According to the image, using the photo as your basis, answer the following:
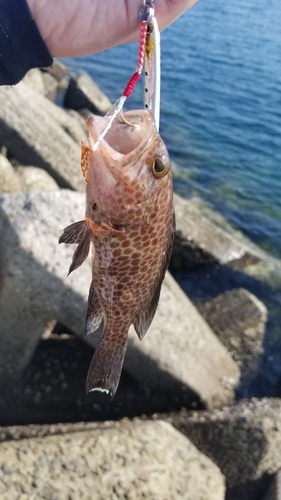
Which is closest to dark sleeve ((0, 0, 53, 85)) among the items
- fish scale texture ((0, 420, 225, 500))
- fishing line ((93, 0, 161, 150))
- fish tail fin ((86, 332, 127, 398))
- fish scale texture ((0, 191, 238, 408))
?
fishing line ((93, 0, 161, 150))

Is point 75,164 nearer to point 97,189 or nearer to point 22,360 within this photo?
point 22,360

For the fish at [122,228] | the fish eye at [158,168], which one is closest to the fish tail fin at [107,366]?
the fish at [122,228]

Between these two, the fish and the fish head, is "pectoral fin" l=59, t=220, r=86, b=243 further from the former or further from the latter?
the fish head

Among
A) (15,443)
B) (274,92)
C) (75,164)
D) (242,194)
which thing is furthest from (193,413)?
(274,92)

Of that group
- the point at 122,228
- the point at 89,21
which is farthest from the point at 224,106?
the point at 122,228

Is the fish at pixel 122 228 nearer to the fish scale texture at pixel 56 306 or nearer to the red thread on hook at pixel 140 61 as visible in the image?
the red thread on hook at pixel 140 61

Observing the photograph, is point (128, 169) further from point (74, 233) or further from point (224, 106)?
point (224, 106)
